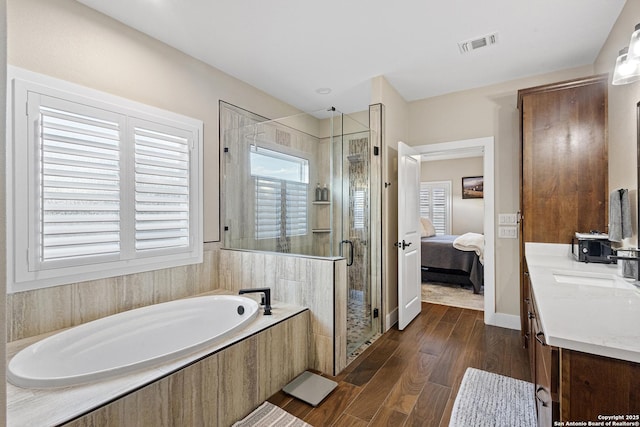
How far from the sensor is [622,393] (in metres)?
0.84

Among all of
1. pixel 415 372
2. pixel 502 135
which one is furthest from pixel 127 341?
pixel 502 135

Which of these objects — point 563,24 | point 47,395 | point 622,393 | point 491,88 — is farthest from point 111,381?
point 491,88

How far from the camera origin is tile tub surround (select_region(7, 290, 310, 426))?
1.22 metres

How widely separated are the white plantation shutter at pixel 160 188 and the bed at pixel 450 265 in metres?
3.79

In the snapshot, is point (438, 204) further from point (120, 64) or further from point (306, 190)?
point (120, 64)

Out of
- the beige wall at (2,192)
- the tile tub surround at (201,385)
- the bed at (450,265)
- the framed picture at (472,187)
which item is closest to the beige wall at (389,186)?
A: the tile tub surround at (201,385)

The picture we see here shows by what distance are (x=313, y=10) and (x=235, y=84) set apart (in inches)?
52.9

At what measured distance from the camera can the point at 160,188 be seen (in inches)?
96.0

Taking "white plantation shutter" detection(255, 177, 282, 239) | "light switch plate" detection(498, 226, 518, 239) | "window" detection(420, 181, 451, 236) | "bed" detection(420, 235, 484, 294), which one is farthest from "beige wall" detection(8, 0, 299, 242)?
"window" detection(420, 181, 451, 236)

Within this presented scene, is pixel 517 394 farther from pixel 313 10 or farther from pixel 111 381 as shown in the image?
pixel 313 10

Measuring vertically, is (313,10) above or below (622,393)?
above

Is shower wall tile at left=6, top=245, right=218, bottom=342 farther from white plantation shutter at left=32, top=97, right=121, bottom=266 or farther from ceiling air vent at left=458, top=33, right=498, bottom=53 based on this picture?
ceiling air vent at left=458, top=33, right=498, bottom=53

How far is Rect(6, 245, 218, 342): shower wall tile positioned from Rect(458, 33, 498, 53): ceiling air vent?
2.95m

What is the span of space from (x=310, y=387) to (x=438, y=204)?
6.55 meters
